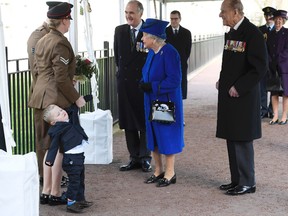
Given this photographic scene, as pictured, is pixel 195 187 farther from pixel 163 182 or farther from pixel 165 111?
pixel 165 111

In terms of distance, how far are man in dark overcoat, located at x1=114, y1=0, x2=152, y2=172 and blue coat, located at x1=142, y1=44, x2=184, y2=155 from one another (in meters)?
0.73

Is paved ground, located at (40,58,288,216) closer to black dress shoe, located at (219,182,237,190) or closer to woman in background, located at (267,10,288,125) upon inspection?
black dress shoe, located at (219,182,237,190)

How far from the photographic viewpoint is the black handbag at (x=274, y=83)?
1092 centimetres

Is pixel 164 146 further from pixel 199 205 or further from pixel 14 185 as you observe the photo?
pixel 14 185

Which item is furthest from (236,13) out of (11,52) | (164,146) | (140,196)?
(11,52)

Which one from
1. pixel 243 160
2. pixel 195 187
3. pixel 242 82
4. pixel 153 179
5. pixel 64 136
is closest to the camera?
pixel 64 136

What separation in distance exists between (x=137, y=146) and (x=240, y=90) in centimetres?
199

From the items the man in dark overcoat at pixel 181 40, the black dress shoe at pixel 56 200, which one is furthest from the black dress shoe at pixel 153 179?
the man in dark overcoat at pixel 181 40

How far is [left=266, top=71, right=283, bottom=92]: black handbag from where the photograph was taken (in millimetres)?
10922

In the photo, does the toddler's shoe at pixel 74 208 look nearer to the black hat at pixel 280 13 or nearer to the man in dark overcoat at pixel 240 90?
the man in dark overcoat at pixel 240 90

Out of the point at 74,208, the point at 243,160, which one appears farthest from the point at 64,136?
the point at 243,160

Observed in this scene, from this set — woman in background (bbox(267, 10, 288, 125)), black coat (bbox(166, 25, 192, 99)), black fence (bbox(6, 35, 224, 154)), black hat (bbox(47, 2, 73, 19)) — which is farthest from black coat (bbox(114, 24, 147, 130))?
woman in background (bbox(267, 10, 288, 125))

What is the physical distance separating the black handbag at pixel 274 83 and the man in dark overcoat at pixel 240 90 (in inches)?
180

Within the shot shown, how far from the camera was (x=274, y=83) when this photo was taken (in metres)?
11.0
